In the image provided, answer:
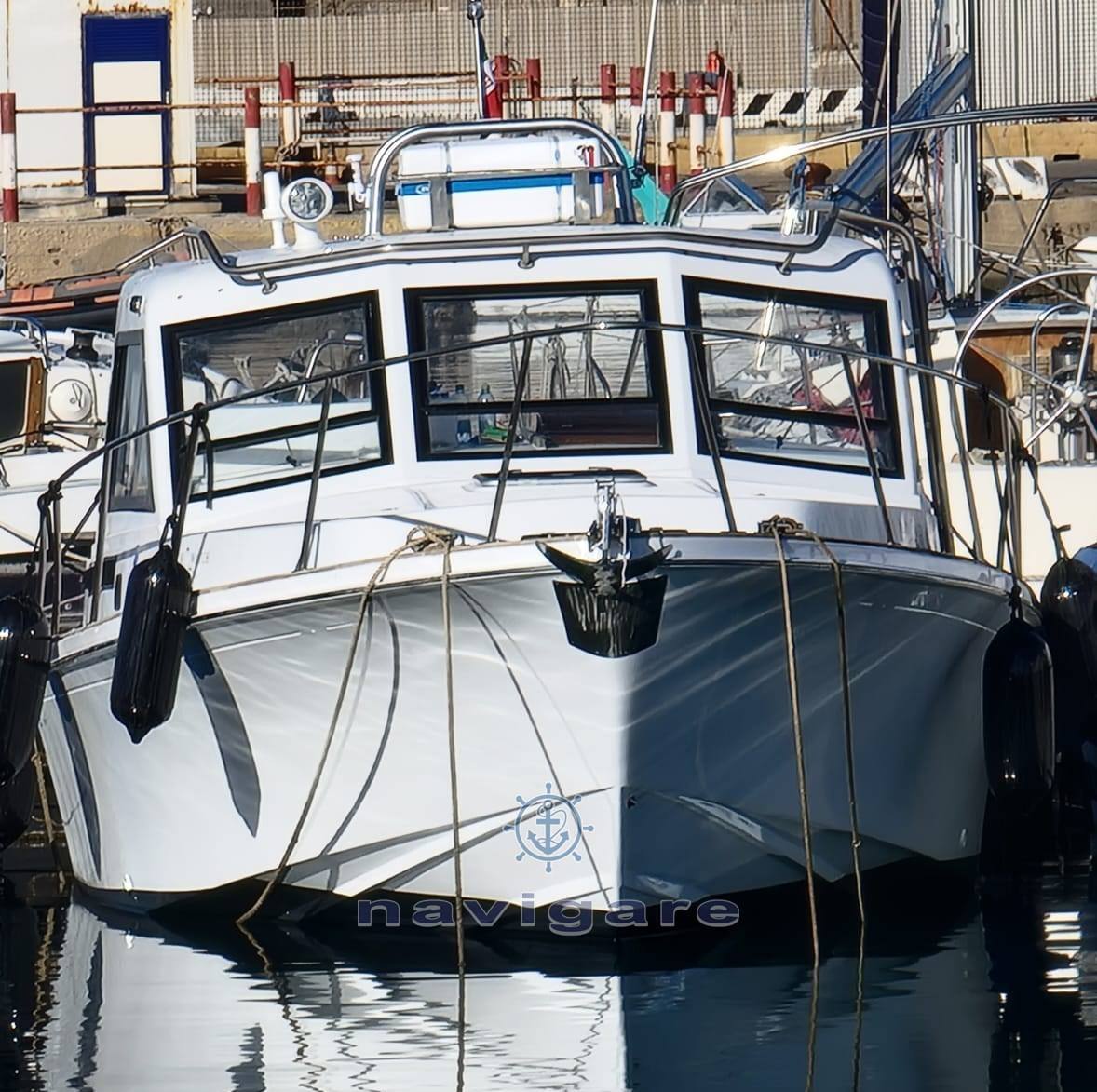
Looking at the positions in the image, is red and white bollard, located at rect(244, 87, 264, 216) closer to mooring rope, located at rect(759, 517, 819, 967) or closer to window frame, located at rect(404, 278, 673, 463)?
window frame, located at rect(404, 278, 673, 463)

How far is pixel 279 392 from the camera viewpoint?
8461mm

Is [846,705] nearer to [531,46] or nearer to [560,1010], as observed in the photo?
[560,1010]

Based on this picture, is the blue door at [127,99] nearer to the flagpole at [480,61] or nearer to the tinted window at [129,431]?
the flagpole at [480,61]

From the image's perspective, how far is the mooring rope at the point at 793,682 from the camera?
288 inches

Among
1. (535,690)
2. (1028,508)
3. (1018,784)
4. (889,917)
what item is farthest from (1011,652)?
(1028,508)

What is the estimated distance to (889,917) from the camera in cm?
837

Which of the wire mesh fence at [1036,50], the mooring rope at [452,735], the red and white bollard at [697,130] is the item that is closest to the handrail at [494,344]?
the mooring rope at [452,735]

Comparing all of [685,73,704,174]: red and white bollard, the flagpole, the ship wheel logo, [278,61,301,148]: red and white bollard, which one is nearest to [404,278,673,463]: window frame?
the ship wheel logo

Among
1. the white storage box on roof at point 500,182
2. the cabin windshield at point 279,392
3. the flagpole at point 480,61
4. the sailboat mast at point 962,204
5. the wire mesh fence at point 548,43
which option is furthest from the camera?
the wire mesh fence at point 548,43

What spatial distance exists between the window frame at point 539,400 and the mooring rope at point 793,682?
0.96 metres

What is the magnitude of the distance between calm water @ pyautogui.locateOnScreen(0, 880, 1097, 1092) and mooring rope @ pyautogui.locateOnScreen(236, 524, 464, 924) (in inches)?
11.9

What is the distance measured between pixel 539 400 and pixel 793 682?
5.06ft

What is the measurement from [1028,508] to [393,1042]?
600 centimetres

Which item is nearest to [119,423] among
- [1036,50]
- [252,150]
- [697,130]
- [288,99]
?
[252,150]
